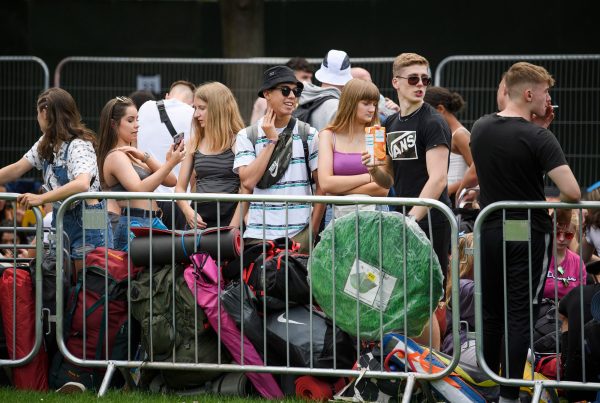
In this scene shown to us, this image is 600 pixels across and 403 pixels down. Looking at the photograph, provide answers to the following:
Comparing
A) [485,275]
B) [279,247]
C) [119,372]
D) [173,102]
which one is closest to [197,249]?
[279,247]

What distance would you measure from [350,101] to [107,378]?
259cm

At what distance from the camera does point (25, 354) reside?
298 inches

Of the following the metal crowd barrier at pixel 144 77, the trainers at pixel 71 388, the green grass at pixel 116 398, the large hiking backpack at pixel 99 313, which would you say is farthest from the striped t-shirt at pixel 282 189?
the metal crowd barrier at pixel 144 77

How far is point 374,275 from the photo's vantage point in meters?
6.98

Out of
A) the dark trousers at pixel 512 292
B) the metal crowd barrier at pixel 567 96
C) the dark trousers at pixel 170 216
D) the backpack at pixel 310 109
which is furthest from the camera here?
the metal crowd barrier at pixel 567 96

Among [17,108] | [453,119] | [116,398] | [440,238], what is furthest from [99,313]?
[17,108]

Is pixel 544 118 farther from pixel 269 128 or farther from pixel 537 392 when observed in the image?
pixel 269 128

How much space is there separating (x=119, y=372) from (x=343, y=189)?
1.97 metres

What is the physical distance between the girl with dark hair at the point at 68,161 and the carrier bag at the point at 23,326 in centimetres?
39

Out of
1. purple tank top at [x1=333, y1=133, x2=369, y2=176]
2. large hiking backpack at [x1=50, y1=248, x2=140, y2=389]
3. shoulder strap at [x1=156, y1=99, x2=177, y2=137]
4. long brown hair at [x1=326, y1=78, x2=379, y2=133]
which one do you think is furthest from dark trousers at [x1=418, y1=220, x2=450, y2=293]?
shoulder strap at [x1=156, y1=99, x2=177, y2=137]

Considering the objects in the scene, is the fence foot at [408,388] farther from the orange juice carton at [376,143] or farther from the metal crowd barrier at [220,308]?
the orange juice carton at [376,143]

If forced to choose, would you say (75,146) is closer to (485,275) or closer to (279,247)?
(279,247)

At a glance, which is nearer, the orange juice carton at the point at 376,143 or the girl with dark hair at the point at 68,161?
the orange juice carton at the point at 376,143

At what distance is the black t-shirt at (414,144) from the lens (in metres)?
7.55
